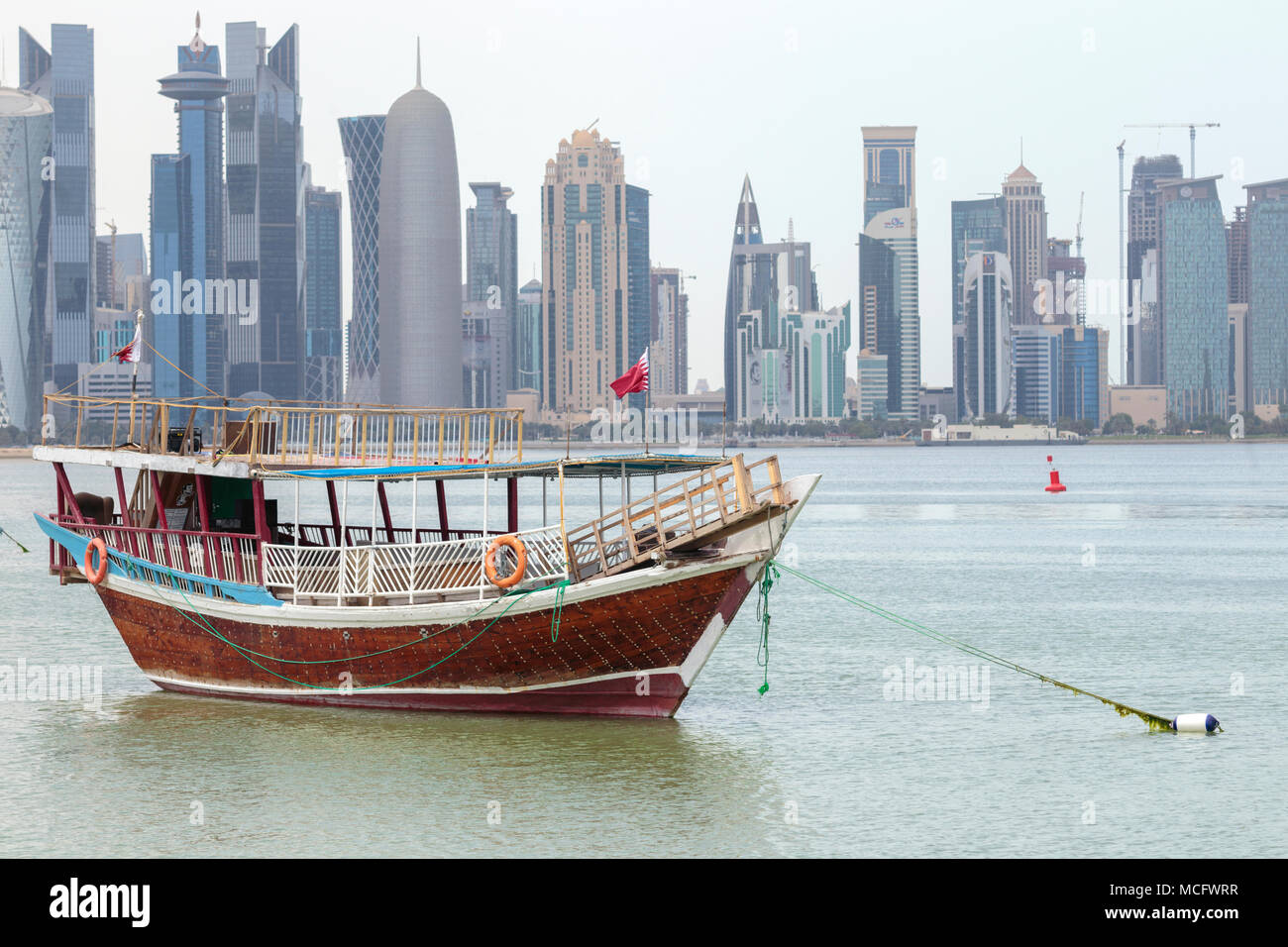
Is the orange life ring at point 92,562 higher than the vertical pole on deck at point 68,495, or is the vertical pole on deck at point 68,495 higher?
the vertical pole on deck at point 68,495

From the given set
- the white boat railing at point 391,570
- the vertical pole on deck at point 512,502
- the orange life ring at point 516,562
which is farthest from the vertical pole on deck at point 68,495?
the orange life ring at point 516,562

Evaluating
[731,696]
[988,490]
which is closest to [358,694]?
[731,696]

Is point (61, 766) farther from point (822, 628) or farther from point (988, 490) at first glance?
point (988, 490)

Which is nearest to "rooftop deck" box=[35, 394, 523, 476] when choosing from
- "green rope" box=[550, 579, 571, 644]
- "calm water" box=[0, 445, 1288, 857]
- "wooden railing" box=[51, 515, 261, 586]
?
"wooden railing" box=[51, 515, 261, 586]

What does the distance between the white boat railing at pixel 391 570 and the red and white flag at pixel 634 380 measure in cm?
243

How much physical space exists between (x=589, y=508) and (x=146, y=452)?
73.8 m

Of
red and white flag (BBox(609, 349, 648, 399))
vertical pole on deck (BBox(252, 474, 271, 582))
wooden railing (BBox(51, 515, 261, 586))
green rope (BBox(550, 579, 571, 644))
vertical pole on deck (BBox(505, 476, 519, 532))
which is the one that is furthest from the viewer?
vertical pole on deck (BBox(505, 476, 519, 532))

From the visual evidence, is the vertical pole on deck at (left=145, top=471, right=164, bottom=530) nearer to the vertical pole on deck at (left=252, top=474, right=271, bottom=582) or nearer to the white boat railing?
the vertical pole on deck at (left=252, top=474, right=271, bottom=582)

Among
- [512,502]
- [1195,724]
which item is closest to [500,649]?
[512,502]

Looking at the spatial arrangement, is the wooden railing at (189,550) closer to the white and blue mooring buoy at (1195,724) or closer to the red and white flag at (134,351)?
the red and white flag at (134,351)

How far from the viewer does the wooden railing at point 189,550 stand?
2534 cm

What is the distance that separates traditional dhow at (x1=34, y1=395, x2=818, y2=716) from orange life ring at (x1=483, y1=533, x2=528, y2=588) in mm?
33

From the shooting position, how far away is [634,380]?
24500 mm

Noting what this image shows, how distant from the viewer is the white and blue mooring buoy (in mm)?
26281
